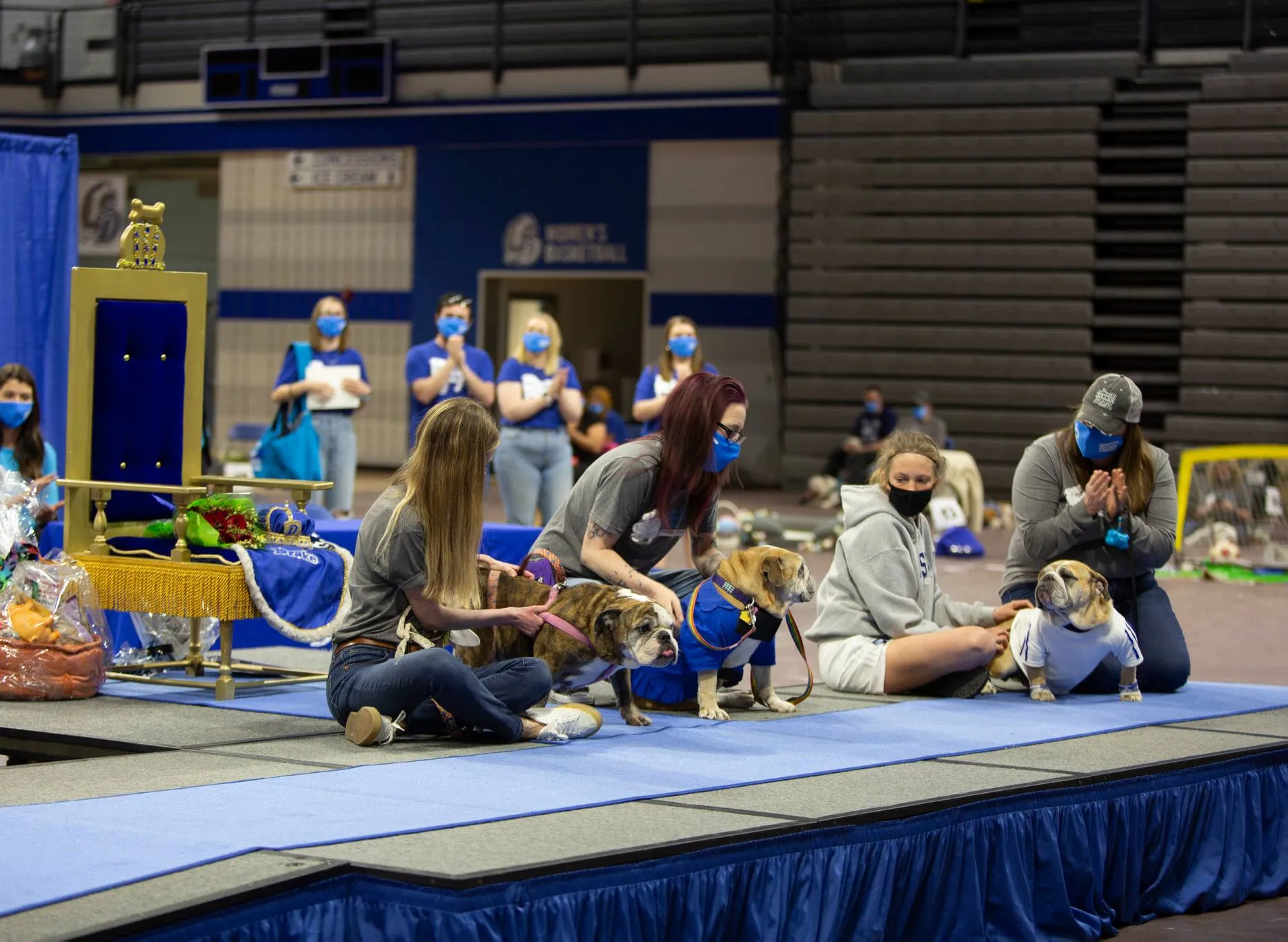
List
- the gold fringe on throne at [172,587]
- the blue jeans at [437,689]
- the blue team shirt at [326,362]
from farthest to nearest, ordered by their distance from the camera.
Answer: the blue team shirt at [326,362] → the gold fringe on throne at [172,587] → the blue jeans at [437,689]

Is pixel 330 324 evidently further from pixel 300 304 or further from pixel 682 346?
pixel 300 304

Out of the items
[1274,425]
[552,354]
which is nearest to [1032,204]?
[1274,425]

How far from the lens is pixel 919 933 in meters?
3.62

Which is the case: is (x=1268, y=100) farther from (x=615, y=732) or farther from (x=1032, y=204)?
(x=615, y=732)

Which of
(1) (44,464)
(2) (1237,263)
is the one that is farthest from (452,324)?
(2) (1237,263)

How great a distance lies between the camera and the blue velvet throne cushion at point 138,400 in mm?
5270

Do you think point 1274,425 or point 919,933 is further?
point 1274,425

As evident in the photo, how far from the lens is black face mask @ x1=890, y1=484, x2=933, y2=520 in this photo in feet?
16.6

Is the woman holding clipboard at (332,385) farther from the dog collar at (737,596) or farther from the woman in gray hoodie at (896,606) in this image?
the dog collar at (737,596)

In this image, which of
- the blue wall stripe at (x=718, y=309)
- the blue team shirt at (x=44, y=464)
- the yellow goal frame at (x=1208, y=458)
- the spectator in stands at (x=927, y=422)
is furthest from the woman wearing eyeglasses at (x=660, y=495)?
the blue wall stripe at (x=718, y=309)

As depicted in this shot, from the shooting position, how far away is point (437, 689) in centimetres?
404

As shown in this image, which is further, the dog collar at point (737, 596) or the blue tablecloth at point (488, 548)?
the blue tablecloth at point (488, 548)

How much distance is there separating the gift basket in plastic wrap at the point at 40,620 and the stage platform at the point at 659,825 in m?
0.11

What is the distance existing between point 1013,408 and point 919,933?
12.3 meters
